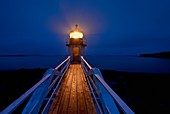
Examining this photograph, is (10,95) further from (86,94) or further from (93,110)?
(93,110)

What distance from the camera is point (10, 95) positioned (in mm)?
15734

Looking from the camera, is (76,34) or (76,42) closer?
(76,42)

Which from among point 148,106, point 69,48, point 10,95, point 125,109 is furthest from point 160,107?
point 10,95

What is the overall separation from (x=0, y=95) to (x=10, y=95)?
1098 millimetres

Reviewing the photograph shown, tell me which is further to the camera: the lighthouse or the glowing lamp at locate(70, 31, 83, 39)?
the glowing lamp at locate(70, 31, 83, 39)

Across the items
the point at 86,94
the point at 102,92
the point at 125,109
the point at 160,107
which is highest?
the point at 125,109

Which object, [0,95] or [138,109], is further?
[0,95]

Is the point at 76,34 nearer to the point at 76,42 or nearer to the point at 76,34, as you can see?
the point at 76,34

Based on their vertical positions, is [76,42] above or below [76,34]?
below

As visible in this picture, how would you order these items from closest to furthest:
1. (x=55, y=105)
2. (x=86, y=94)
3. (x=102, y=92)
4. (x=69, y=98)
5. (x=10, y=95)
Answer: (x=102, y=92) → (x=55, y=105) → (x=69, y=98) → (x=86, y=94) → (x=10, y=95)

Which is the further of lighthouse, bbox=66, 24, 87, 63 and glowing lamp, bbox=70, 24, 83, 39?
glowing lamp, bbox=70, 24, 83, 39

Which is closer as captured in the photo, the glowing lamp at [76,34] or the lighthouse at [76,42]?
the lighthouse at [76,42]

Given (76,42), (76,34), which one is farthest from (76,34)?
(76,42)

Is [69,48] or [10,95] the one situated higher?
[69,48]
